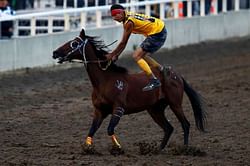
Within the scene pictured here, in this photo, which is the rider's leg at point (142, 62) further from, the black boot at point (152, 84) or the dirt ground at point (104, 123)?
the dirt ground at point (104, 123)

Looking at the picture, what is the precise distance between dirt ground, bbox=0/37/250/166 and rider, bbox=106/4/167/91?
105 cm

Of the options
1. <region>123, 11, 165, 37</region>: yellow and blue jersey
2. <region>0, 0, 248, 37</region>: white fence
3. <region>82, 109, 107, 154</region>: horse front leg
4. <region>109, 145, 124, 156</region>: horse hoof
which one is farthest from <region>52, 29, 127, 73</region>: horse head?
<region>0, 0, 248, 37</region>: white fence

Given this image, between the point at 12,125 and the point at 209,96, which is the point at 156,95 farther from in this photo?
the point at 209,96

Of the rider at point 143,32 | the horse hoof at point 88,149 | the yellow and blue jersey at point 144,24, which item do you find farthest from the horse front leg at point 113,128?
the yellow and blue jersey at point 144,24

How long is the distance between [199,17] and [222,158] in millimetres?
16714

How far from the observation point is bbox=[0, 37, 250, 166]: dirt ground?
36.7 feet

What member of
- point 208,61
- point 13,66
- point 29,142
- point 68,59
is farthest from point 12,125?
point 208,61

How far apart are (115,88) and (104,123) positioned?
10.4 ft

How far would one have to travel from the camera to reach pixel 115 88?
37.9ft

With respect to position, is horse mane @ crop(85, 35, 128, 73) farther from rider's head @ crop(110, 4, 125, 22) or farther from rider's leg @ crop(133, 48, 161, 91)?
rider's head @ crop(110, 4, 125, 22)

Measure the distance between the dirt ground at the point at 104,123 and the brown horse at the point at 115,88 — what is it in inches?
18.1

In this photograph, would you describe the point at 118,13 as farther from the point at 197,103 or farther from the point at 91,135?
the point at 197,103

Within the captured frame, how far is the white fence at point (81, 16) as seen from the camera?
2243 centimetres

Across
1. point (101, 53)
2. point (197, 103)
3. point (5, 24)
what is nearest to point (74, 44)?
point (101, 53)
